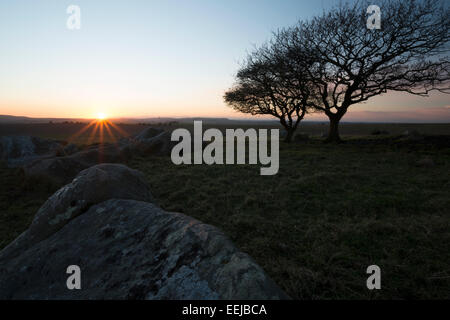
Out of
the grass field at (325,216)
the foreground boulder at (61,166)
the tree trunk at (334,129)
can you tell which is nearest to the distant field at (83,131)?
the tree trunk at (334,129)

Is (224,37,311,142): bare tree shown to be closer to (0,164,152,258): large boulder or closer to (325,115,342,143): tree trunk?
(325,115,342,143): tree trunk

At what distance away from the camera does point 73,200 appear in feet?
11.1

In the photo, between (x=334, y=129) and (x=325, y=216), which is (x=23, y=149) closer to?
(x=325, y=216)

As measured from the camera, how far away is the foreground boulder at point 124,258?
1701 millimetres

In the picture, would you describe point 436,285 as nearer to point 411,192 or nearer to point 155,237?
point 155,237

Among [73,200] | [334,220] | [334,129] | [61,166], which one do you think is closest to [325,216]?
[334,220]

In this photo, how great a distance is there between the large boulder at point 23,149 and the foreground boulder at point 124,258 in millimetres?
11369

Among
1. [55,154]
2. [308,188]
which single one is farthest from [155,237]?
[55,154]

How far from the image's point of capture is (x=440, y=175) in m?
9.02

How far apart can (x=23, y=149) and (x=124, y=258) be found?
15.8 m

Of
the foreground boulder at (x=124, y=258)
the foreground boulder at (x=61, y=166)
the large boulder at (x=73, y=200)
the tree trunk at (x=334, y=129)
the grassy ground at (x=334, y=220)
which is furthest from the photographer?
the tree trunk at (x=334, y=129)

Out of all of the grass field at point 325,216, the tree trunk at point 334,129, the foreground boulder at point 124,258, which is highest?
the tree trunk at point 334,129

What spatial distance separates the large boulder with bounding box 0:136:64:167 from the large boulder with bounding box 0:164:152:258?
1093 centimetres

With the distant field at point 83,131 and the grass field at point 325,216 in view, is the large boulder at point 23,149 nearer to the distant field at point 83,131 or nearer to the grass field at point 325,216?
the grass field at point 325,216
